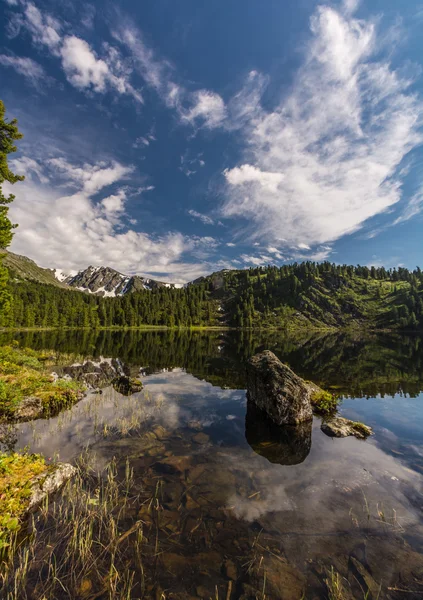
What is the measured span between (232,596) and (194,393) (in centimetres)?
1979

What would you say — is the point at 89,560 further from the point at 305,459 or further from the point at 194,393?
the point at 194,393

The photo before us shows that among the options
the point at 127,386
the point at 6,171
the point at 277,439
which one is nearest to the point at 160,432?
the point at 277,439

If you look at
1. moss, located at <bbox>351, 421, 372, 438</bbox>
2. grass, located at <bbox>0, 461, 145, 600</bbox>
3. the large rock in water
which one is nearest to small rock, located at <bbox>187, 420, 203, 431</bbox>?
the large rock in water

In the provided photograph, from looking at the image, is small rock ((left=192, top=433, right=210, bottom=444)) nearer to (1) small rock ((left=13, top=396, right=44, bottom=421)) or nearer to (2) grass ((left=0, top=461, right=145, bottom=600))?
(2) grass ((left=0, top=461, right=145, bottom=600))

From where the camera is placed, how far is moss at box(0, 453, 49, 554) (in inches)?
305

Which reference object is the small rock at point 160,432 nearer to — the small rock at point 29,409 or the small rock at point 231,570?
the small rock at point 231,570

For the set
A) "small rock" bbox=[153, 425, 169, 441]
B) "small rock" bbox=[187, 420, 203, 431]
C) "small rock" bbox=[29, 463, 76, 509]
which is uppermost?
"small rock" bbox=[29, 463, 76, 509]

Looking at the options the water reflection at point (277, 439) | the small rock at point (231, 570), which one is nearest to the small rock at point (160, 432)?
the water reflection at point (277, 439)

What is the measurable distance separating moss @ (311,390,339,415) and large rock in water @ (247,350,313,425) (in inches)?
99.6

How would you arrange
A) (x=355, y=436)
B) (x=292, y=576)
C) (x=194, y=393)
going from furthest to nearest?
(x=194, y=393), (x=355, y=436), (x=292, y=576)

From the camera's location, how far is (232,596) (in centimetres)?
638

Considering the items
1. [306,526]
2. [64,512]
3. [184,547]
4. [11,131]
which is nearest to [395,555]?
[306,526]

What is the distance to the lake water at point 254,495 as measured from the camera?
22.7ft

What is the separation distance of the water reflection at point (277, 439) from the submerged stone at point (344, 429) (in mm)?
1134
